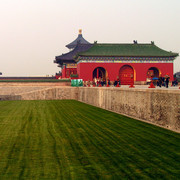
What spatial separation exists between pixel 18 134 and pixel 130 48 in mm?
38548

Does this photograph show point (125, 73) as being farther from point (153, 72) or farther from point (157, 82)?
point (157, 82)

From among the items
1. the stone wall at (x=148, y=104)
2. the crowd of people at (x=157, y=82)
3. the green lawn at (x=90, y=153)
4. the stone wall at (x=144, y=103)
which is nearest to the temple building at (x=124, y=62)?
the crowd of people at (x=157, y=82)

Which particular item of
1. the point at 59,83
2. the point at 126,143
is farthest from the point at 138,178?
the point at 59,83

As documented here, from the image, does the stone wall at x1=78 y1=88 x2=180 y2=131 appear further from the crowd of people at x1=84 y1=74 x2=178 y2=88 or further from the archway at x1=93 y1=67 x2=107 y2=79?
the archway at x1=93 y1=67 x2=107 y2=79

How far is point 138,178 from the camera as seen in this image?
4.69m

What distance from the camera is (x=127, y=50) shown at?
149 feet

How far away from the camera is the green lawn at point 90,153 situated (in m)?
5.00

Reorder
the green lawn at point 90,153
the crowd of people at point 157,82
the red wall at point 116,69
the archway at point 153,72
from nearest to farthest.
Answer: the green lawn at point 90,153, the crowd of people at point 157,82, the red wall at point 116,69, the archway at point 153,72

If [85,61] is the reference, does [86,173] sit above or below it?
below

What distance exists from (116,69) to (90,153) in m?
38.6

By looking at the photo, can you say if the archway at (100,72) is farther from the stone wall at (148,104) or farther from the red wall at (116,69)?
the stone wall at (148,104)

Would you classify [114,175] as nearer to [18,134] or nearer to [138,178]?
[138,178]

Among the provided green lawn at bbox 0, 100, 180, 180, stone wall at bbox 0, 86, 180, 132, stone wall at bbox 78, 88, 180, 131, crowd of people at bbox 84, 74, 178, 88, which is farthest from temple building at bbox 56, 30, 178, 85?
green lawn at bbox 0, 100, 180, 180

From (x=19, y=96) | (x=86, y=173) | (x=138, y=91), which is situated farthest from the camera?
(x=19, y=96)
